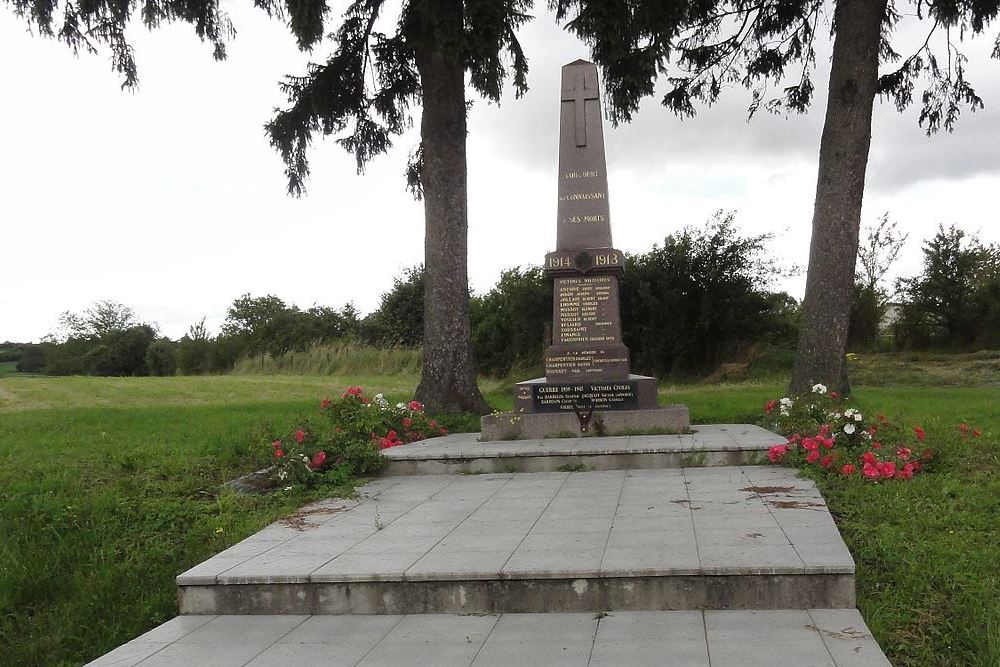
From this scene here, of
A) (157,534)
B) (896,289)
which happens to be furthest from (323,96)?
(896,289)

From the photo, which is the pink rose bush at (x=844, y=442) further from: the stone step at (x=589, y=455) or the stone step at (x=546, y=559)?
the stone step at (x=546, y=559)

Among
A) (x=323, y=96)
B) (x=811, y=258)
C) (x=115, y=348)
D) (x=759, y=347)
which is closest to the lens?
(x=811, y=258)

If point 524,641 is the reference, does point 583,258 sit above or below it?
above

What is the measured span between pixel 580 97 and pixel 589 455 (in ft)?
14.5

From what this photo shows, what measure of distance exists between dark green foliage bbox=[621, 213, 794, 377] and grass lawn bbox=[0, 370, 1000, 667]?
10304 millimetres

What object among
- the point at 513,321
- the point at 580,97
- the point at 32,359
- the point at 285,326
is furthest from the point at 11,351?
the point at 580,97

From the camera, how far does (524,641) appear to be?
3.30 meters

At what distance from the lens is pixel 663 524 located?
4.55 meters

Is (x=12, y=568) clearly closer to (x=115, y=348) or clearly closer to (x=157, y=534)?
(x=157, y=534)

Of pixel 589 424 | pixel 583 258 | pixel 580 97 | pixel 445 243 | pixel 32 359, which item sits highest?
pixel 580 97

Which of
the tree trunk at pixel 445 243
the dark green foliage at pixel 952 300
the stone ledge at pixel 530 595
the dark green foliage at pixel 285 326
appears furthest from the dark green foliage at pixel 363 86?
the dark green foliage at pixel 285 326

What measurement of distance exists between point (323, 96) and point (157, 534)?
813 cm

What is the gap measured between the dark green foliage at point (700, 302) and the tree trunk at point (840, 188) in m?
8.89

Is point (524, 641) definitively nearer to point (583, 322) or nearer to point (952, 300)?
point (583, 322)
